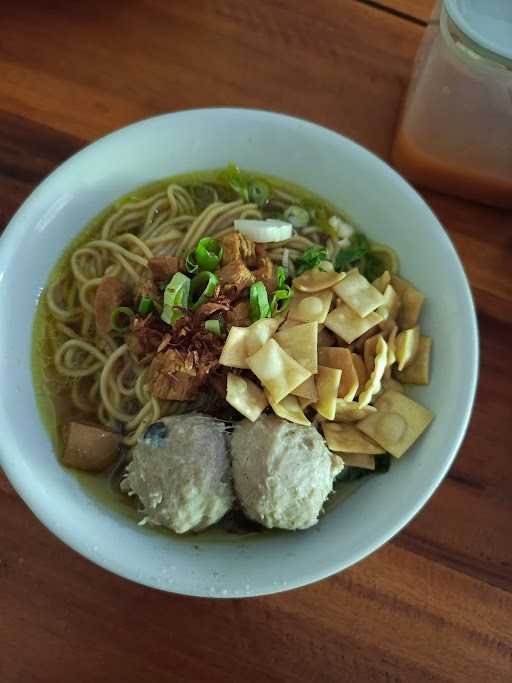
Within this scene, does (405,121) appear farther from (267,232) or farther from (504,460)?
(504,460)

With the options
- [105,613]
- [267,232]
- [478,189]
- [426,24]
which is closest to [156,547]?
[105,613]

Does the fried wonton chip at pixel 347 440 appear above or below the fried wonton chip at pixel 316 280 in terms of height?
below

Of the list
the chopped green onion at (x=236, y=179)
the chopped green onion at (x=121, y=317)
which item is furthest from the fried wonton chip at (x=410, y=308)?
the chopped green onion at (x=121, y=317)

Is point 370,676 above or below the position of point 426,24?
below

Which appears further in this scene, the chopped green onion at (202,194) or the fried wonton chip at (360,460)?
the chopped green onion at (202,194)

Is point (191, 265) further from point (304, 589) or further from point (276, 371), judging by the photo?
point (304, 589)

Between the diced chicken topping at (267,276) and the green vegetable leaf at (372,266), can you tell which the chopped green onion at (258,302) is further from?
the green vegetable leaf at (372,266)

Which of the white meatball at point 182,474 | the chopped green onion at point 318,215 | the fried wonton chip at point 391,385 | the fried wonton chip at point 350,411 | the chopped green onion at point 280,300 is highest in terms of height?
the chopped green onion at point 318,215
